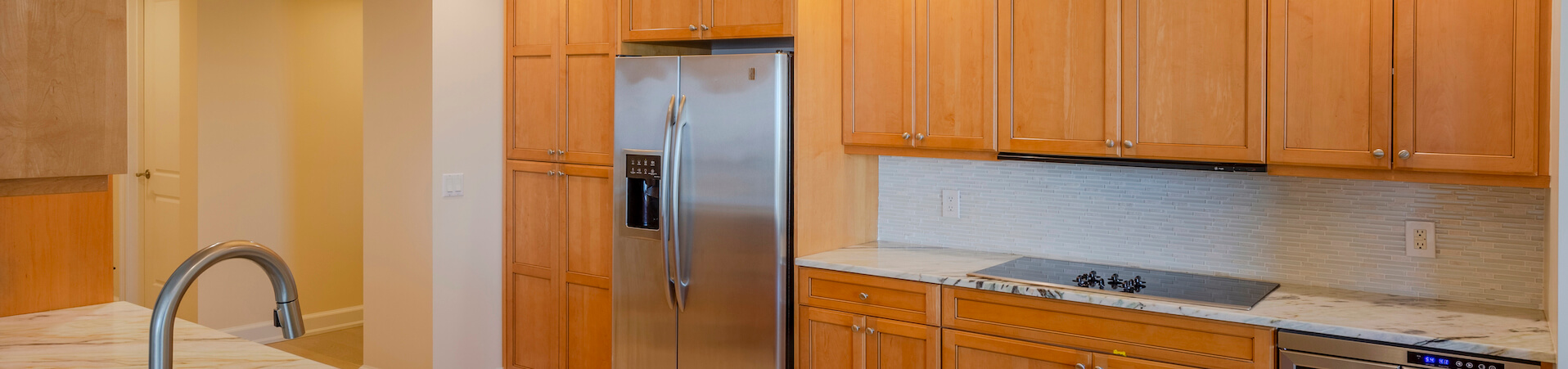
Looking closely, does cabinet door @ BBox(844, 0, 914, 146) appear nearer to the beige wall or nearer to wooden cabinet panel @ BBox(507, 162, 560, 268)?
wooden cabinet panel @ BBox(507, 162, 560, 268)

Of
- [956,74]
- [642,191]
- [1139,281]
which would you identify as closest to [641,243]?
[642,191]

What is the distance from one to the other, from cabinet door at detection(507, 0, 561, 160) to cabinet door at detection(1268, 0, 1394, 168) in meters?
2.51

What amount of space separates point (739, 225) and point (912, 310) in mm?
638

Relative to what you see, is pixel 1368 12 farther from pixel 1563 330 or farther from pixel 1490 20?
pixel 1563 330

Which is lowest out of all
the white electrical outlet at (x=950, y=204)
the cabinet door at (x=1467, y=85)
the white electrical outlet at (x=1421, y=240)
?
the white electrical outlet at (x=1421, y=240)

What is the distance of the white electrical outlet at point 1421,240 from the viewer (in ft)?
8.66

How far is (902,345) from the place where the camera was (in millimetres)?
3008

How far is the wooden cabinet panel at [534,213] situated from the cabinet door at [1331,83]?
8.40ft

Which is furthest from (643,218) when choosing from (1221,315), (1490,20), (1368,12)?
(1490,20)

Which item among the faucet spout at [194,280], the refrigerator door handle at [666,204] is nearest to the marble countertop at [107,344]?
the faucet spout at [194,280]

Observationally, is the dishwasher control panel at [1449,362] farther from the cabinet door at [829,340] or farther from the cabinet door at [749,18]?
the cabinet door at [749,18]

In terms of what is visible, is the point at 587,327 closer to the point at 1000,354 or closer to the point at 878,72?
the point at 878,72

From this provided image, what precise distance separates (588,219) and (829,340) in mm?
1154

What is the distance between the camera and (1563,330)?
1.98 metres
